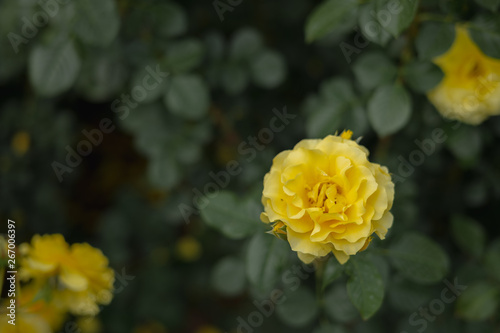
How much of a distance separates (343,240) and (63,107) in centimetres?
139

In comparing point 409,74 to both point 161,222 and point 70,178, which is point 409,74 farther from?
point 70,178

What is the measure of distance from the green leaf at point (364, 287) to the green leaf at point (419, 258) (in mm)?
233

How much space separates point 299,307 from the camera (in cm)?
109

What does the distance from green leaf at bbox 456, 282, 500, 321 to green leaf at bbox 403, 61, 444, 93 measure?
0.48 meters

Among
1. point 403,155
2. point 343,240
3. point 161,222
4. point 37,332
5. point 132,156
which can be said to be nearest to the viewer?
point 343,240

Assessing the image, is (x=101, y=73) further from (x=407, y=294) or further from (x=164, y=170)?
(x=407, y=294)

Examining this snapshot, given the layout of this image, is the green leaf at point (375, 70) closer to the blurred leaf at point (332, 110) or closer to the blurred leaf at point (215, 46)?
the blurred leaf at point (332, 110)

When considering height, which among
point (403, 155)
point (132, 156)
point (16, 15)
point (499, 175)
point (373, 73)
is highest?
point (16, 15)

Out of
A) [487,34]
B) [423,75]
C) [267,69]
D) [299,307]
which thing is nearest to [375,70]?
[423,75]

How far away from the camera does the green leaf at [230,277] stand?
122 cm

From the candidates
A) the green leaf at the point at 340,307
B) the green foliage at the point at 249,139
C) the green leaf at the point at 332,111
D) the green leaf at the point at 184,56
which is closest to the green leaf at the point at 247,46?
the green foliage at the point at 249,139

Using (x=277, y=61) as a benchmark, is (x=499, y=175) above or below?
below

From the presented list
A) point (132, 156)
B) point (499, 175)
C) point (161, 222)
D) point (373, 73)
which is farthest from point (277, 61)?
point (132, 156)

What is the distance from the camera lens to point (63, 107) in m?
1.75
